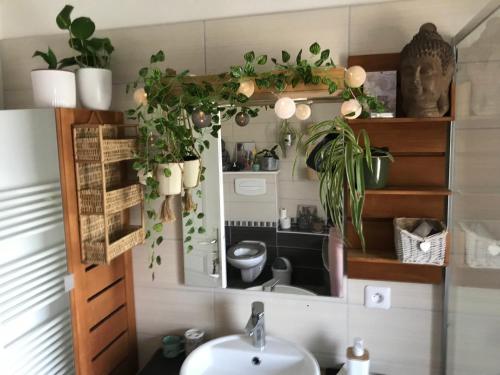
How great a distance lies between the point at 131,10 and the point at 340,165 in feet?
3.32

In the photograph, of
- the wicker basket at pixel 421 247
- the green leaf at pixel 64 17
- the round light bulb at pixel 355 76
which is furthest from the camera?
the green leaf at pixel 64 17

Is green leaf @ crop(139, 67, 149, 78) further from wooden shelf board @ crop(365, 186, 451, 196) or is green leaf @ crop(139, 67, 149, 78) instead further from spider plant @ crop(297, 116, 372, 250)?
wooden shelf board @ crop(365, 186, 451, 196)

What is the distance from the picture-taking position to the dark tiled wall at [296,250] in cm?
143

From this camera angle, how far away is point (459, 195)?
121cm

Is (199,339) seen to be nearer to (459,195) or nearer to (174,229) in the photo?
(174,229)

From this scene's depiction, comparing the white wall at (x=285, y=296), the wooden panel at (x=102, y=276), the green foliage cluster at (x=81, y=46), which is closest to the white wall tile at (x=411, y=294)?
the white wall at (x=285, y=296)

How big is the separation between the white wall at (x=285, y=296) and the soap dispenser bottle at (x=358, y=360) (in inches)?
5.5

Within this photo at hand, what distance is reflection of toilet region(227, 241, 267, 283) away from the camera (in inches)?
58.1

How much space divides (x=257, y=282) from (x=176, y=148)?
60cm

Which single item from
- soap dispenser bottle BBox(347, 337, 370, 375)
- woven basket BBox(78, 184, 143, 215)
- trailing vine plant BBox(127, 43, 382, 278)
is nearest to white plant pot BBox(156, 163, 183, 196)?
trailing vine plant BBox(127, 43, 382, 278)

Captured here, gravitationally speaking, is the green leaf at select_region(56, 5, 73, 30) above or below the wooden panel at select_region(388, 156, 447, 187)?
above

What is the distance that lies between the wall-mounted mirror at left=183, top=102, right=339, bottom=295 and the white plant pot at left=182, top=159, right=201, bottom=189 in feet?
0.39

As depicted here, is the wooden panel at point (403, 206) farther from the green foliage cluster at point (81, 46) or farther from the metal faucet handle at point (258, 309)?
the green foliage cluster at point (81, 46)

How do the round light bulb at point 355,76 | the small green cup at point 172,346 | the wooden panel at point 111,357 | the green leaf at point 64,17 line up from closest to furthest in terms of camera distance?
the round light bulb at point 355,76 < the green leaf at point 64,17 < the wooden panel at point 111,357 < the small green cup at point 172,346
